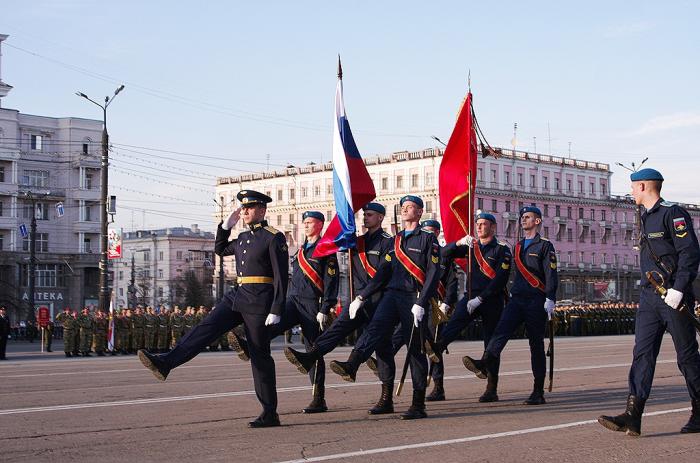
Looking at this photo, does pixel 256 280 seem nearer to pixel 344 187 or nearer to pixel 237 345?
pixel 237 345

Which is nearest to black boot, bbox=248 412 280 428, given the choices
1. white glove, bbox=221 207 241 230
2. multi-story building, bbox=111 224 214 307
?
white glove, bbox=221 207 241 230

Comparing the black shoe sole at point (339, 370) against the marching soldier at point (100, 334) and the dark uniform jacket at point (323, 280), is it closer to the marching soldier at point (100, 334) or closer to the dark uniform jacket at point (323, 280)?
the dark uniform jacket at point (323, 280)

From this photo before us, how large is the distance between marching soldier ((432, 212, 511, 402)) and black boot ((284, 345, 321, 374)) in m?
2.30

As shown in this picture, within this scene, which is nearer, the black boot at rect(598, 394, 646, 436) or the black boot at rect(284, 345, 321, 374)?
the black boot at rect(598, 394, 646, 436)

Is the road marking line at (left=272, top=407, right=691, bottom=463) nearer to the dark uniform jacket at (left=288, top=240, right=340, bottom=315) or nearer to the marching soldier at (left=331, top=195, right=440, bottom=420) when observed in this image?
the marching soldier at (left=331, top=195, right=440, bottom=420)

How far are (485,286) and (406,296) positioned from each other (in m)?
2.07

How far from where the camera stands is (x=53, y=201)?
75.4 meters

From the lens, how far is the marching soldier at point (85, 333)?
1166 inches

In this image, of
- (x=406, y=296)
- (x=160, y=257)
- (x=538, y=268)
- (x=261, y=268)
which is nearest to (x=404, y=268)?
(x=406, y=296)

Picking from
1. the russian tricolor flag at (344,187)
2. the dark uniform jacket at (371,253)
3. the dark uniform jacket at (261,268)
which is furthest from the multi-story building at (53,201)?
the dark uniform jacket at (261,268)

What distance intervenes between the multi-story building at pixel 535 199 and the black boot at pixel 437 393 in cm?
7572

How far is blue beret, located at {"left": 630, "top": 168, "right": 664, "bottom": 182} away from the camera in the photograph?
8.88m

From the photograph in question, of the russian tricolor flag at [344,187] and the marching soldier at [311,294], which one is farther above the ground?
the russian tricolor flag at [344,187]

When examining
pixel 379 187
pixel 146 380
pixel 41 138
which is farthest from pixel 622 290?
pixel 146 380
